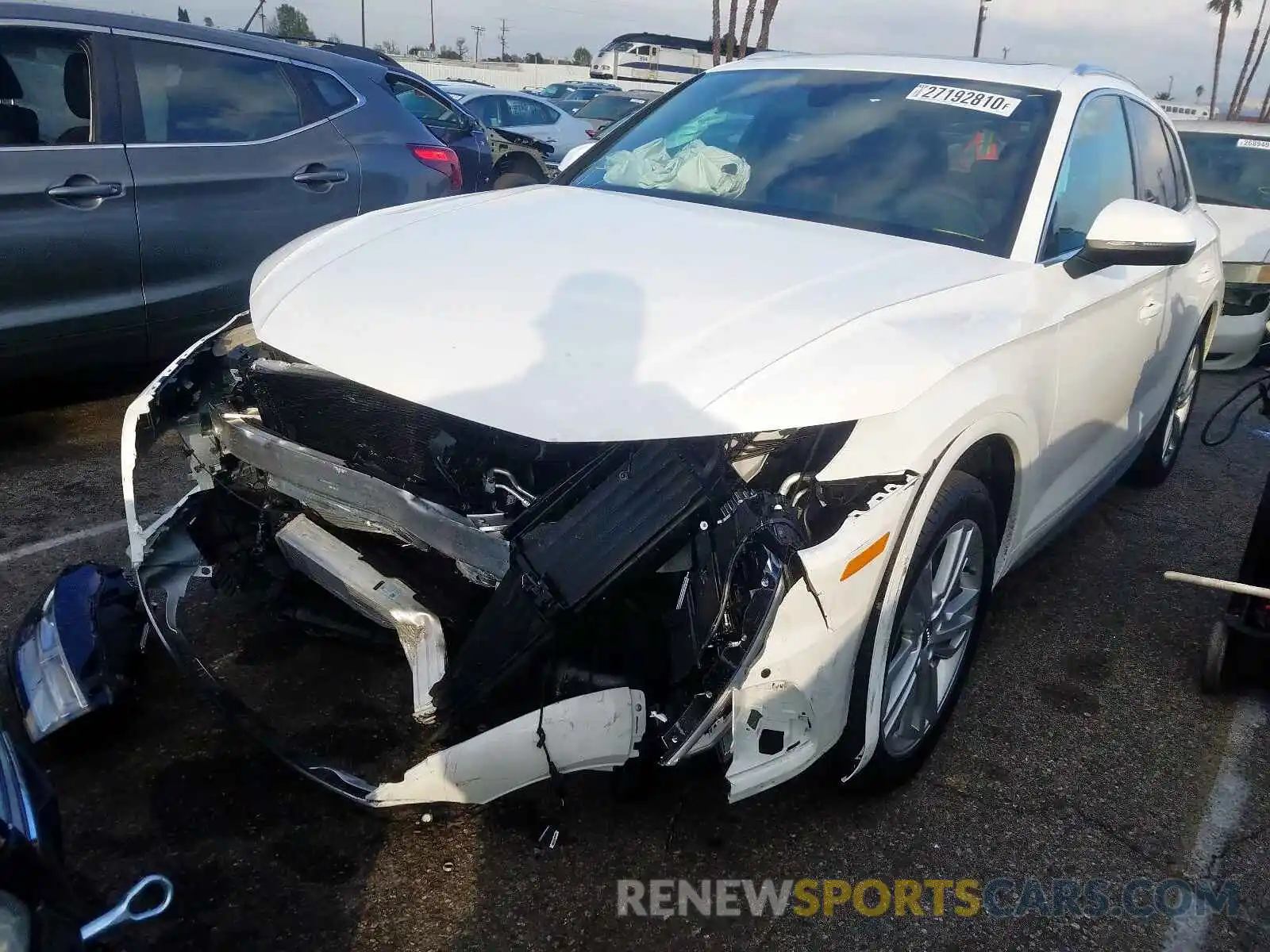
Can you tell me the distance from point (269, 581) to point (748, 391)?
1470mm

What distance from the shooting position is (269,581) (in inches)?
105

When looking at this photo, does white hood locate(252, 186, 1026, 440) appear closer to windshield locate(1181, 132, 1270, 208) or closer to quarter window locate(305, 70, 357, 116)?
quarter window locate(305, 70, 357, 116)

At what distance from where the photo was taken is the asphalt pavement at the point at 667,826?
212cm

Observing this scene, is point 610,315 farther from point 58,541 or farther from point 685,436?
point 58,541

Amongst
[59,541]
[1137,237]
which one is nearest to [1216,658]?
[1137,237]

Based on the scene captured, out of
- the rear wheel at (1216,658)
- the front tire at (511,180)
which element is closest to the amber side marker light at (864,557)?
the rear wheel at (1216,658)

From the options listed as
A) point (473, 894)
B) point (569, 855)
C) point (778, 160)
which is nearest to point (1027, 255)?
point (778, 160)

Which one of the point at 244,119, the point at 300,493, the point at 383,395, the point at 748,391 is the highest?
the point at 244,119

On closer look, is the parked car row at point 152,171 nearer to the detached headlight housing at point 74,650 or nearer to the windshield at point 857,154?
the detached headlight housing at point 74,650

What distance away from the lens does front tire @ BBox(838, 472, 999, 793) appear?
2295 mm

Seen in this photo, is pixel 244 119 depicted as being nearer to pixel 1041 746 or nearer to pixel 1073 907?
pixel 1041 746

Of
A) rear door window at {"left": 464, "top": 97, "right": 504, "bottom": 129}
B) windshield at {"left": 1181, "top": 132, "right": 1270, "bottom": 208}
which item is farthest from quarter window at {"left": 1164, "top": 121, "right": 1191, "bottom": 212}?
rear door window at {"left": 464, "top": 97, "right": 504, "bottom": 129}

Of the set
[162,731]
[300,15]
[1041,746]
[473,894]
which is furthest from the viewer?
[300,15]

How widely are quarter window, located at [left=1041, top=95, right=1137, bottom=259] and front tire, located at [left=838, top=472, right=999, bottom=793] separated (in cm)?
85
